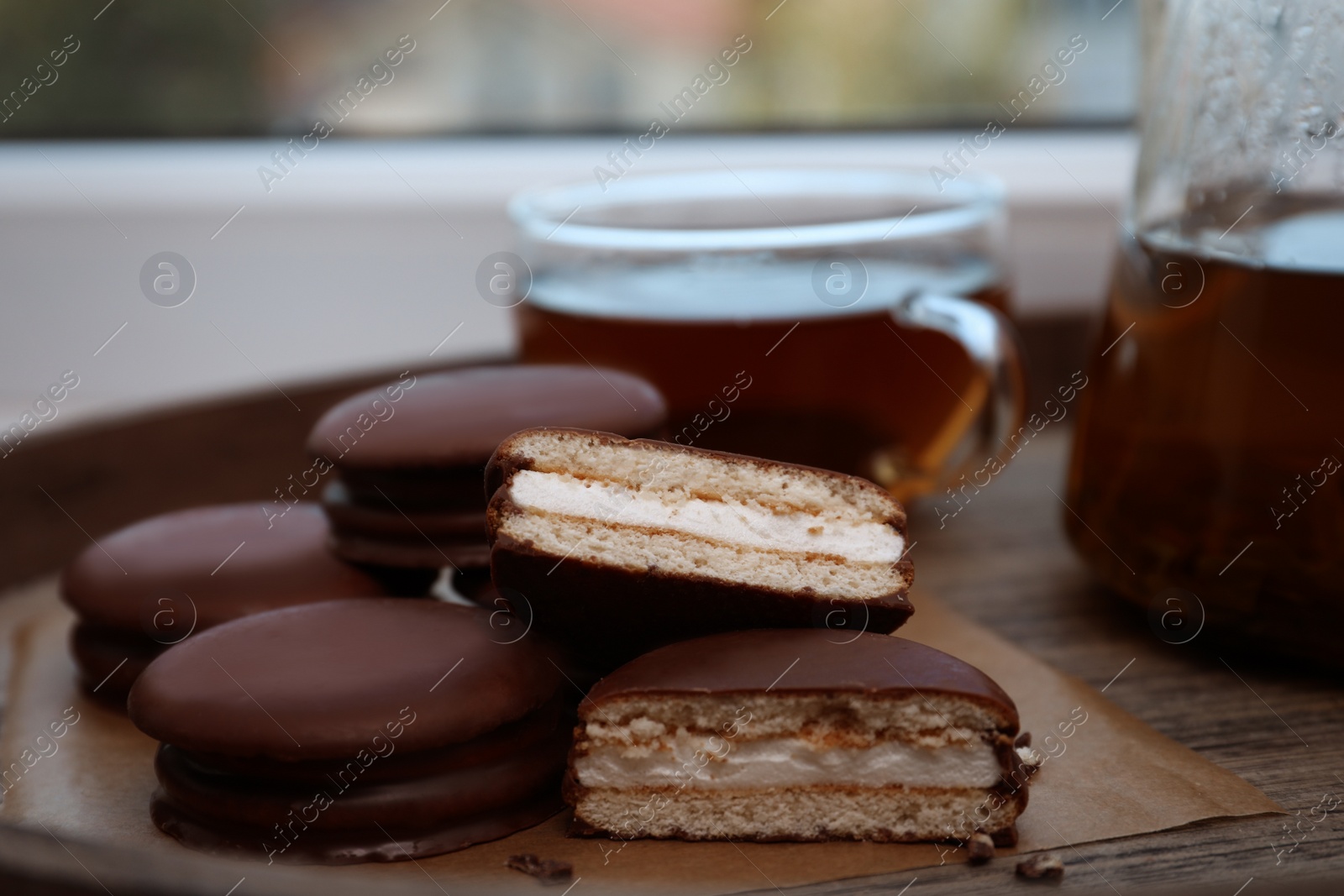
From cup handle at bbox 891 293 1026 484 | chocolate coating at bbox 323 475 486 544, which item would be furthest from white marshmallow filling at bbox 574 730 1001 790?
cup handle at bbox 891 293 1026 484

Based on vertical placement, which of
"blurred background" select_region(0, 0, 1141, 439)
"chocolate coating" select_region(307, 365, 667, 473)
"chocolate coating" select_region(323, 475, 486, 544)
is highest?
"blurred background" select_region(0, 0, 1141, 439)

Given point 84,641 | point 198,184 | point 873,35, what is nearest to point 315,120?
point 198,184

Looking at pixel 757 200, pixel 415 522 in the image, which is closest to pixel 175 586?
pixel 415 522

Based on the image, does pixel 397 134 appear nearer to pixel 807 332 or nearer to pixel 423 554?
pixel 807 332

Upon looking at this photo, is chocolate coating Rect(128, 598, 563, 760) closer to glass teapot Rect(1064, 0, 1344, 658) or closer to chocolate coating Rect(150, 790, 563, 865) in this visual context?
chocolate coating Rect(150, 790, 563, 865)

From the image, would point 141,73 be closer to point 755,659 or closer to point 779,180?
point 779,180
